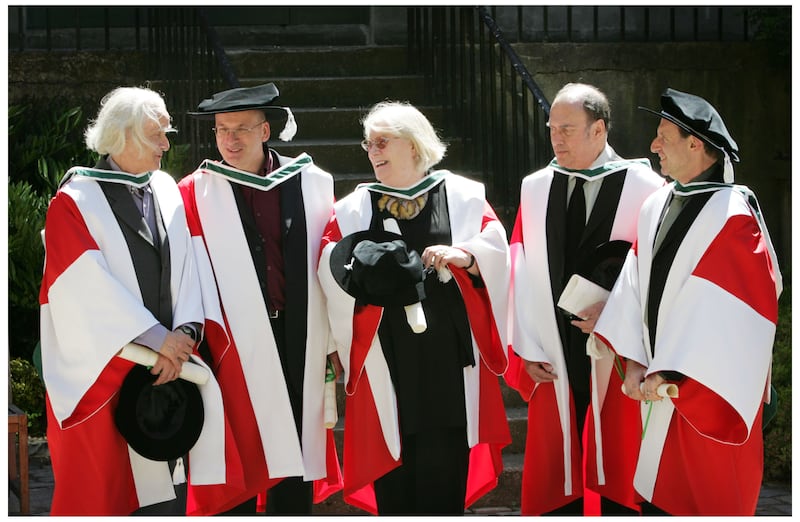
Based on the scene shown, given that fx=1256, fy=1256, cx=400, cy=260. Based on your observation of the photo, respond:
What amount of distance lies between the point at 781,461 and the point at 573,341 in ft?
7.65

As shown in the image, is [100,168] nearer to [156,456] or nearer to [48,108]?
[156,456]

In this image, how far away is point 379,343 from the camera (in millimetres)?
5141

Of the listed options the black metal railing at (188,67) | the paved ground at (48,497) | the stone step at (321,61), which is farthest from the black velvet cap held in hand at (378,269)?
the stone step at (321,61)

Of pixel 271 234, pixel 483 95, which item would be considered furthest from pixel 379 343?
pixel 483 95

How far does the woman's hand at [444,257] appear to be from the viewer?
496 cm

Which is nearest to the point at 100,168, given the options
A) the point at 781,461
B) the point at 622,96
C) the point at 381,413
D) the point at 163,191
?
the point at 163,191

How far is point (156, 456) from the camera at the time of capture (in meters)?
4.90

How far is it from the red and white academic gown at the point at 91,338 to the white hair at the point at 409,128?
0.99 m

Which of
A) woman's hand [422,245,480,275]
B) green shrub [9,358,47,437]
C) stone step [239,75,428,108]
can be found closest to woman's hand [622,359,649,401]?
woman's hand [422,245,480,275]

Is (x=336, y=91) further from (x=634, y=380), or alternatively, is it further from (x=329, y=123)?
(x=634, y=380)

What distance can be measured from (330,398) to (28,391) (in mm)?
2765

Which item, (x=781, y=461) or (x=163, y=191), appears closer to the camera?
(x=163, y=191)

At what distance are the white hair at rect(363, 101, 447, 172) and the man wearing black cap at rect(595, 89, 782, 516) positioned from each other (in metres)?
0.92

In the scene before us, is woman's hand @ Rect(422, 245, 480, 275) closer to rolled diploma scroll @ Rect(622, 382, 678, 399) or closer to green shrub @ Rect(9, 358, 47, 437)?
rolled diploma scroll @ Rect(622, 382, 678, 399)
